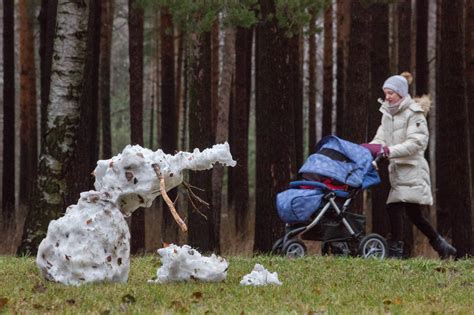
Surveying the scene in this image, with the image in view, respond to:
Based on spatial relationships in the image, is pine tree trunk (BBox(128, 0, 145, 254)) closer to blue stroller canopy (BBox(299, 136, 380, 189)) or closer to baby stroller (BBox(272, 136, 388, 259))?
baby stroller (BBox(272, 136, 388, 259))

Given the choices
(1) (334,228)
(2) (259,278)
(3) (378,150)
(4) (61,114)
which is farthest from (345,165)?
(2) (259,278)

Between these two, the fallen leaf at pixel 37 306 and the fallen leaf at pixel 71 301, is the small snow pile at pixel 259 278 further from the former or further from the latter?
the fallen leaf at pixel 37 306

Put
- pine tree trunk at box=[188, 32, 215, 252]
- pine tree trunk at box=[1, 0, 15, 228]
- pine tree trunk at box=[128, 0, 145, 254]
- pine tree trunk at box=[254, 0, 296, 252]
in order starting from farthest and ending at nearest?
1. pine tree trunk at box=[1, 0, 15, 228]
2. pine tree trunk at box=[128, 0, 145, 254]
3. pine tree trunk at box=[188, 32, 215, 252]
4. pine tree trunk at box=[254, 0, 296, 252]

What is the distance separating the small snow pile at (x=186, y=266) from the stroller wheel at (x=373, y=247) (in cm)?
360

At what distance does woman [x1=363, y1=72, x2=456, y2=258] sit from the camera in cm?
1031

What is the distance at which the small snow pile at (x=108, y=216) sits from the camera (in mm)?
6477

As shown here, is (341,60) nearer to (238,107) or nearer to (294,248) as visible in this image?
(238,107)

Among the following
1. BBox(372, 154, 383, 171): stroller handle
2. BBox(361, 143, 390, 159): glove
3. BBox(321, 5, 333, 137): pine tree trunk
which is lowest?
BBox(372, 154, 383, 171): stroller handle

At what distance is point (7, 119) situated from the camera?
19219mm

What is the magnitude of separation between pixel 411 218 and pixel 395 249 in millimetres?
416

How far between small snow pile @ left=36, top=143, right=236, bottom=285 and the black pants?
171 inches

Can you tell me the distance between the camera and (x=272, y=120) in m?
12.2

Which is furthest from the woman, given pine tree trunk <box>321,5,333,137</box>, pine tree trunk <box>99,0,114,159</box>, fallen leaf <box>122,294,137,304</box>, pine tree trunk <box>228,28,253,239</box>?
pine tree trunk <box>321,5,333,137</box>

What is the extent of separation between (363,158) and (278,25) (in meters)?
2.93
